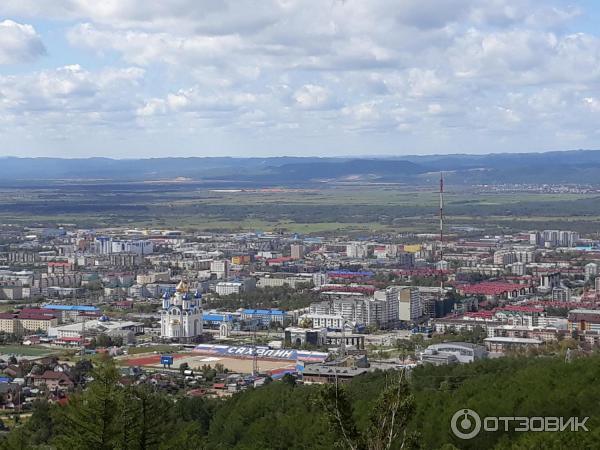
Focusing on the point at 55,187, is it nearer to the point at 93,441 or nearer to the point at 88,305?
the point at 88,305

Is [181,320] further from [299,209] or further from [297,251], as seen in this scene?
[299,209]

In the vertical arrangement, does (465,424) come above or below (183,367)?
above

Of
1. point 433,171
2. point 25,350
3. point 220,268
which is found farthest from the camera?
point 433,171

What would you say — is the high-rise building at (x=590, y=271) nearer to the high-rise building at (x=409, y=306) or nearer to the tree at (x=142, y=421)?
the high-rise building at (x=409, y=306)

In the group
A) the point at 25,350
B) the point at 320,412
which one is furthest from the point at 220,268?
the point at 320,412

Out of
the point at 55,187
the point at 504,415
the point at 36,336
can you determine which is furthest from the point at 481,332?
the point at 55,187

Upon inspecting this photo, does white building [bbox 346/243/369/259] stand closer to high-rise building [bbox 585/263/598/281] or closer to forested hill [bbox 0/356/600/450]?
high-rise building [bbox 585/263/598/281]

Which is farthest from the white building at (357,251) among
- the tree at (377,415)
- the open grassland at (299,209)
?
the tree at (377,415)
